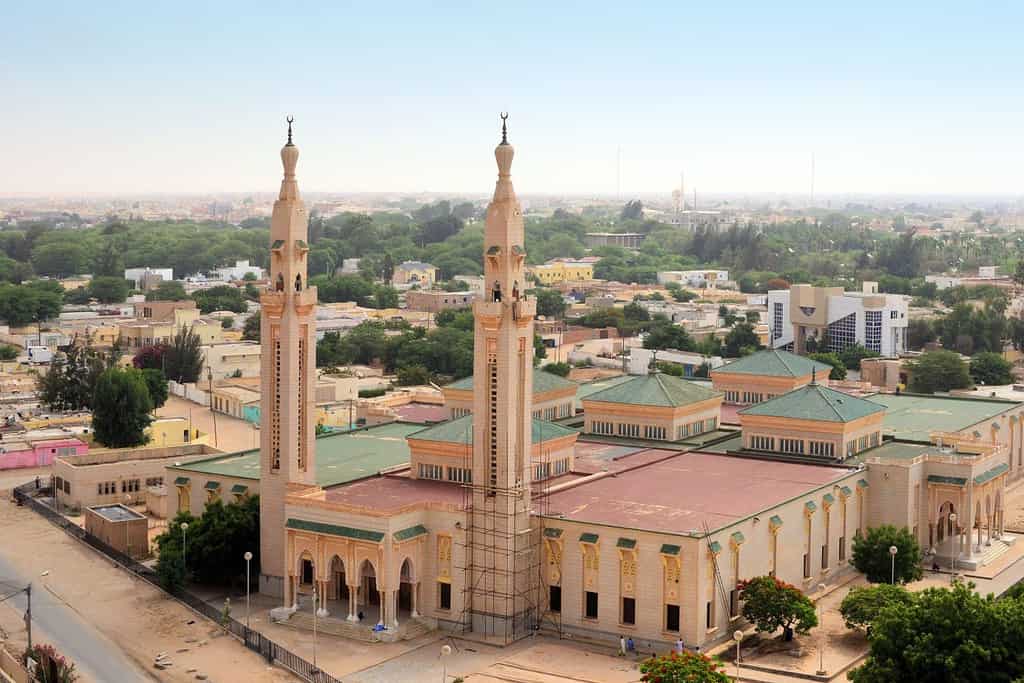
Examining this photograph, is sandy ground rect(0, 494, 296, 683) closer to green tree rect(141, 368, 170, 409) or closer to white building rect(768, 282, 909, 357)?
green tree rect(141, 368, 170, 409)

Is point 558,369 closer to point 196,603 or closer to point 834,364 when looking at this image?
point 834,364

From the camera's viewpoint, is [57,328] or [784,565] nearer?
[784,565]

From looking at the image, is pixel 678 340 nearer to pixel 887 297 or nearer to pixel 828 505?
pixel 887 297

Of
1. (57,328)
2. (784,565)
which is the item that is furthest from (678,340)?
(784,565)

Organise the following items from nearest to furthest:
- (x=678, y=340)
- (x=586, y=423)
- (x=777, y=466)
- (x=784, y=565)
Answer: (x=784, y=565)
(x=777, y=466)
(x=586, y=423)
(x=678, y=340)

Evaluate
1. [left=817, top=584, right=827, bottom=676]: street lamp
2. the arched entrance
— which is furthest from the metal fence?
the arched entrance

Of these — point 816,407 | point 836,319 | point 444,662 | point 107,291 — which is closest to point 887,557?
point 816,407
